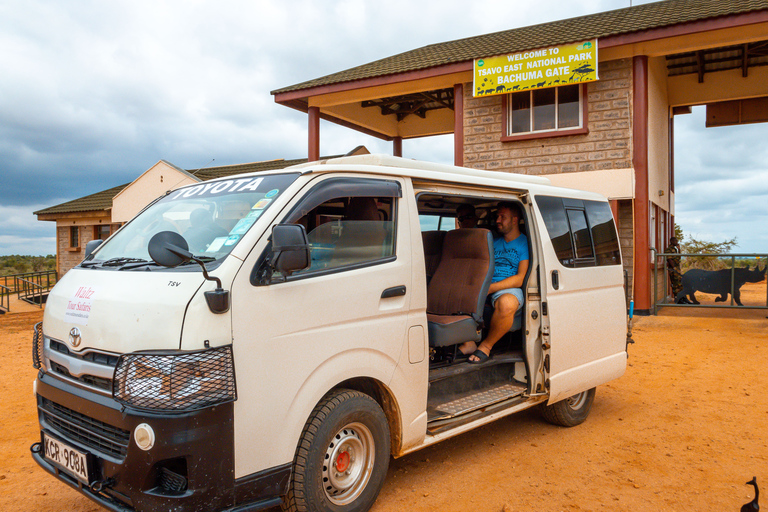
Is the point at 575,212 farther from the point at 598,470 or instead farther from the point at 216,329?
the point at 216,329

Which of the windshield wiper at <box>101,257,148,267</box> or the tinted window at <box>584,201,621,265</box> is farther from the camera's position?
the tinted window at <box>584,201,621,265</box>

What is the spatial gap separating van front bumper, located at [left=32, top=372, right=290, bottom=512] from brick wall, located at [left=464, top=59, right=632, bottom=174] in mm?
11384

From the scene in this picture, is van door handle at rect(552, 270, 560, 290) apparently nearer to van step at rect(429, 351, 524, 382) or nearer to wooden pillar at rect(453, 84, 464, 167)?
van step at rect(429, 351, 524, 382)

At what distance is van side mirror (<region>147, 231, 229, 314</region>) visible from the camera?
2650 mm

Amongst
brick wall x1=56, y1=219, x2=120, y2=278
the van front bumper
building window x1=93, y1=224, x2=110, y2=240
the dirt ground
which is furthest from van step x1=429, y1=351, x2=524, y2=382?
building window x1=93, y1=224, x2=110, y2=240

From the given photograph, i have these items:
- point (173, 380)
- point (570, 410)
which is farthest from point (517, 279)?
point (173, 380)

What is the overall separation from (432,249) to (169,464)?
11.1 ft

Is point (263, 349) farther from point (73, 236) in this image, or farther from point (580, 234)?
point (73, 236)

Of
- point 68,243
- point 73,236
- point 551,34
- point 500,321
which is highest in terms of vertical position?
point 551,34

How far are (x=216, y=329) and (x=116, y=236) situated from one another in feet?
5.62

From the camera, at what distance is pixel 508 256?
5035 mm

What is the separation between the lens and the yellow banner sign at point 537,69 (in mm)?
11859

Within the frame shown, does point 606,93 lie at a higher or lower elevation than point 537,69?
lower

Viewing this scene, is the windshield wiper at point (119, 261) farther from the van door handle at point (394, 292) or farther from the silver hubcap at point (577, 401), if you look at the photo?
the silver hubcap at point (577, 401)
